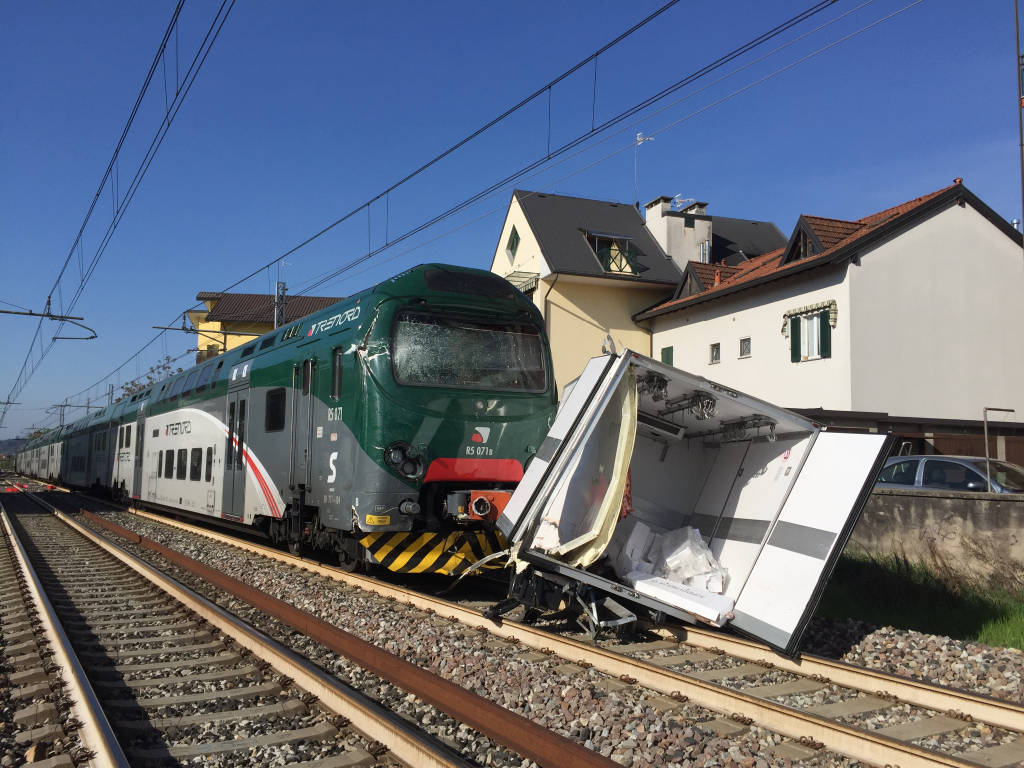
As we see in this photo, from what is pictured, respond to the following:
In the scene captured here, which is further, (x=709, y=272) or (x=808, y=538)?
(x=709, y=272)

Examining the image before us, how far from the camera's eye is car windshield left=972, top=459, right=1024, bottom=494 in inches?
518

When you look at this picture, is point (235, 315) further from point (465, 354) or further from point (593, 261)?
point (465, 354)

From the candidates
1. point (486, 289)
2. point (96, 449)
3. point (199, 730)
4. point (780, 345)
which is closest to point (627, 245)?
point (780, 345)

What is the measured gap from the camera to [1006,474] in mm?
13383

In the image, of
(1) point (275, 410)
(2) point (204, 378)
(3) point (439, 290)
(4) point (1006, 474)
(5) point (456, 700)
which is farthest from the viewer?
(2) point (204, 378)

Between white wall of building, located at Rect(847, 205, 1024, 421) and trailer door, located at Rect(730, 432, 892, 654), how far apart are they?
1446 centimetres

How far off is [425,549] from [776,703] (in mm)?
4996

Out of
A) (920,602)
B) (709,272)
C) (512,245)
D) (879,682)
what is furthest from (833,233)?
(879,682)

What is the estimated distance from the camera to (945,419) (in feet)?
69.7

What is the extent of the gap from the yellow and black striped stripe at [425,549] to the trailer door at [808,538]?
3.07 metres

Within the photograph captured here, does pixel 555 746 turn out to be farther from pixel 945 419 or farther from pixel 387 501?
pixel 945 419

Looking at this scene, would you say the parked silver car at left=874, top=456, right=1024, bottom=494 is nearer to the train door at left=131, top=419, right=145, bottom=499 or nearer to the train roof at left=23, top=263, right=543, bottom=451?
the train roof at left=23, top=263, right=543, bottom=451

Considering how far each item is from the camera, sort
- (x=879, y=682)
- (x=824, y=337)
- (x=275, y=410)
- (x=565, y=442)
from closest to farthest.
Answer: (x=879, y=682)
(x=565, y=442)
(x=275, y=410)
(x=824, y=337)

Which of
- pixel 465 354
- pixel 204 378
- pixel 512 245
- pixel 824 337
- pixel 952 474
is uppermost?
pixel 512 245
